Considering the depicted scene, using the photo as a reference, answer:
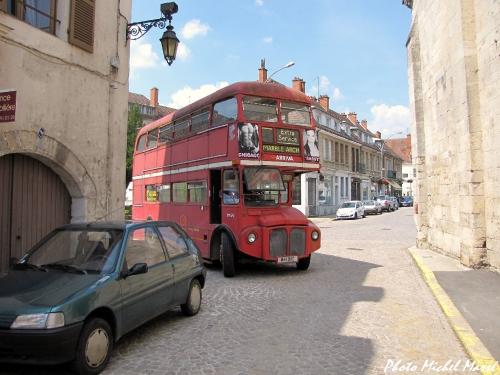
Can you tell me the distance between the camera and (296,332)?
5.70 metres

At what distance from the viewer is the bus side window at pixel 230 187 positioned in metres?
9.96

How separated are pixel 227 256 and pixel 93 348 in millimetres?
5700

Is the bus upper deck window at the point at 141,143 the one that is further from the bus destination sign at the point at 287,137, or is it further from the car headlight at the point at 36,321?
the car headlight at the point at 36,321

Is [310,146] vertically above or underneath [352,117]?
underneath

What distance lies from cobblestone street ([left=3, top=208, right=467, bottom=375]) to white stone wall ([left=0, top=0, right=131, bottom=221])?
3.25 metres

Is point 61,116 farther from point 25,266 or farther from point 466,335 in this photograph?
point 466,335

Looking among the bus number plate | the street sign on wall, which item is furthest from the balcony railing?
the street sign on wall

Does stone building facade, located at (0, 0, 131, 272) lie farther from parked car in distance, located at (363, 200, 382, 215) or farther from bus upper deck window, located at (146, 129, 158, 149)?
parked car in distance, located at (363, 200, 382, 215)

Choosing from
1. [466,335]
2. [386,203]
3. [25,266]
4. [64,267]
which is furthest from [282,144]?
[386,203]

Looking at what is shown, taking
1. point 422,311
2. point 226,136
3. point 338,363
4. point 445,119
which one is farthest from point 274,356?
point 445,119

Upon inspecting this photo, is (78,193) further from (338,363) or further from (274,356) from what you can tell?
(338,363)

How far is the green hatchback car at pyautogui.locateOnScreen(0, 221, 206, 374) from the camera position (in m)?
3.86

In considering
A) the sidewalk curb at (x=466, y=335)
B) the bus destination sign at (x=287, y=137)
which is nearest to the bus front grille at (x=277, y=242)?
the bus destination sign at (x=287, y=137)

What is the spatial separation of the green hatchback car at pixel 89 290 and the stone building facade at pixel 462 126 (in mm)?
6703
